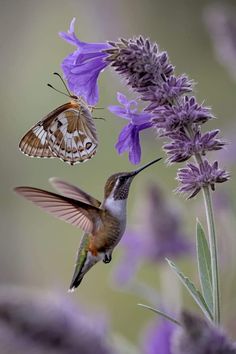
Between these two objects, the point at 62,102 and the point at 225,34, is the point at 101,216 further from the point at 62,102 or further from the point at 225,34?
the point at 62,102

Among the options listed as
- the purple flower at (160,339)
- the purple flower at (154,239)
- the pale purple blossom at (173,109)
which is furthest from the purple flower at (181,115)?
the purple flower at (154,239)

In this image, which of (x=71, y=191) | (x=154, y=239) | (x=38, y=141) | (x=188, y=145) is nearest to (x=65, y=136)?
(x=38, y=141)

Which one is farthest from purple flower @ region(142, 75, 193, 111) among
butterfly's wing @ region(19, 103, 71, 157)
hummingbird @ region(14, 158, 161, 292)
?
butterfly's wing @ region(19, 103, 71, 157)

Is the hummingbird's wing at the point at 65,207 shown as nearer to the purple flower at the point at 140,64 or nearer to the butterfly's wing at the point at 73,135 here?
the butterfly's wing at the point at 73,135

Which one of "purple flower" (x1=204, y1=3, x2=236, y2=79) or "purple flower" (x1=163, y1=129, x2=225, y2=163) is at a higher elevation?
"purple flower" (x1=204, y1=3, x2=236, y2=79)

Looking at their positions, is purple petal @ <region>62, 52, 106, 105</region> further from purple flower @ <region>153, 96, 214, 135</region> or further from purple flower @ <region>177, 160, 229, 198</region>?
purple flower @ <region>177, 160, 229, 198</region>

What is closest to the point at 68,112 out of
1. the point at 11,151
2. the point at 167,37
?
the point at 11,151
